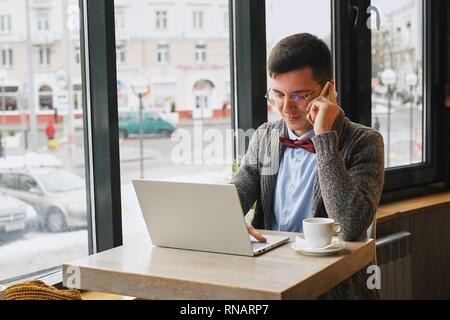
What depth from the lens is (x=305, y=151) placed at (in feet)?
7.04

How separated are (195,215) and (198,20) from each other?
1.31m

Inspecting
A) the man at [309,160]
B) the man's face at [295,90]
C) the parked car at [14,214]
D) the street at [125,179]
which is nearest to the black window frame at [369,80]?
Answer: the street at [125,179]

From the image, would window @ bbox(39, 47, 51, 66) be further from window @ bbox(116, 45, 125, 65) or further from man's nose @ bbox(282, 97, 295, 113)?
man's nose @ bbox(282, 97, 295, 113)

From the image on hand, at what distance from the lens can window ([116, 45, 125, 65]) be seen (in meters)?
2.41

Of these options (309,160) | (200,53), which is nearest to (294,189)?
(309,160)

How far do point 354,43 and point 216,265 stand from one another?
224 cm

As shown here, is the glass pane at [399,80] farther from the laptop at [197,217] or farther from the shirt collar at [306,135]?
the laptop at [197,217]

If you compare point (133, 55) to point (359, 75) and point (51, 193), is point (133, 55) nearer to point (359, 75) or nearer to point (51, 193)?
point (51, 193)

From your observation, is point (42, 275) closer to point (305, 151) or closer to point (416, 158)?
point (305, 151)

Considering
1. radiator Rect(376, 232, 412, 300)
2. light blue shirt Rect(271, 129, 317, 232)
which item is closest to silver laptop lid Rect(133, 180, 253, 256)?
light blue shirt Rect(271, 129, 317, 232)

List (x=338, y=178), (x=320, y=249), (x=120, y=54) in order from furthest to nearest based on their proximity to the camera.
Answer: (x=120, y=54) < (x=338, y=178) < (x=320, y=249)

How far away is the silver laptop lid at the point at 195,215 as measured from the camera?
1630 millimetres

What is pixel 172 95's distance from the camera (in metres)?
2.65

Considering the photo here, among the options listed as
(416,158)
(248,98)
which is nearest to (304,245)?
(248,98)
